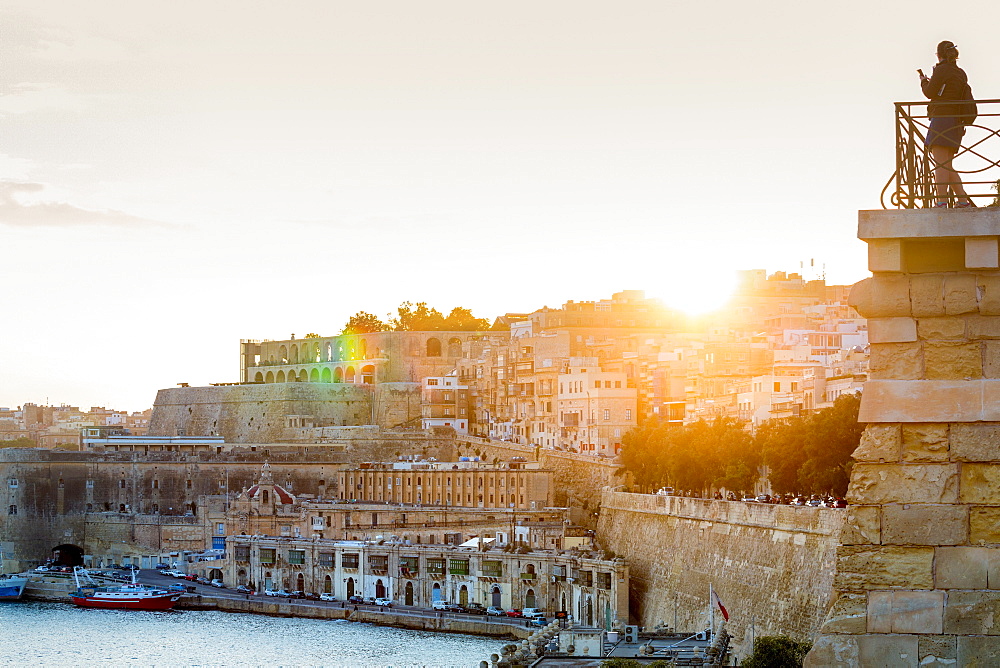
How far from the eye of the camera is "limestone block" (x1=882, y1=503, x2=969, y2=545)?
17.9 feet

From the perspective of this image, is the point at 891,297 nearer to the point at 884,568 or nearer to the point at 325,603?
the point at 884,568

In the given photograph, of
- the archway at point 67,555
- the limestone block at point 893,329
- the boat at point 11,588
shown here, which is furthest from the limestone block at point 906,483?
the archway at point 67,555

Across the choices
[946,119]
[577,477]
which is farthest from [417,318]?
[946,119]

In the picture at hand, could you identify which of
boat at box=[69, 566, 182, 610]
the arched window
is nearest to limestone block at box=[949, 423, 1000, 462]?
boat at box=[69, 566, 182, 610]

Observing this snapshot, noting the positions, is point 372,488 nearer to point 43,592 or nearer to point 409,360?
point 43,592

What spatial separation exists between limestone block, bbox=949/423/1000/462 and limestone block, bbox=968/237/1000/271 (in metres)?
0.49

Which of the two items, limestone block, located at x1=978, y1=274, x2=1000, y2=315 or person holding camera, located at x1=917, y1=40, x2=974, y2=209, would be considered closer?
limestone block, located at x1=978, y1=274, x2=1000, y2=315

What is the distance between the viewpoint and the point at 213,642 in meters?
47.1

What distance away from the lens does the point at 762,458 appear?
40188 mm

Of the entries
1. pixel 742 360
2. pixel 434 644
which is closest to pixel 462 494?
pixel 742 360

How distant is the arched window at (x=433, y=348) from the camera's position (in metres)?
78.2

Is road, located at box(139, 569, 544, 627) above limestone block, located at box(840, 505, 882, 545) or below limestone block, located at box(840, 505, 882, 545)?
below

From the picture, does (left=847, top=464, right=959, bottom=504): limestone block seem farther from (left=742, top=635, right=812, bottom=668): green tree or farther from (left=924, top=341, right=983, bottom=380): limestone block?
(left=742, top=635, right=812, bottom=668): green tree

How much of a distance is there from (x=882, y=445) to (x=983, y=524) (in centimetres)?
39
